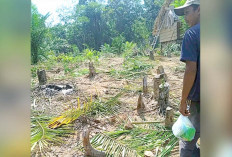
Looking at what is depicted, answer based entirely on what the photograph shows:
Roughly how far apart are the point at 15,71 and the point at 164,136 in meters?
2.49

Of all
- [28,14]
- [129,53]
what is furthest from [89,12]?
[28,14]

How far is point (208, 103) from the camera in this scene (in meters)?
0.47

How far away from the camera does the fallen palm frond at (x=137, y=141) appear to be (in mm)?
2486

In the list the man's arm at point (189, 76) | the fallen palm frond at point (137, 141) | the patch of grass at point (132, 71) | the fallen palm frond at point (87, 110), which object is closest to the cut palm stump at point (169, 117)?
the fallen palm frond at point (137, 141)

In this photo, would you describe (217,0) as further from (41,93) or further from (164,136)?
(41,93)

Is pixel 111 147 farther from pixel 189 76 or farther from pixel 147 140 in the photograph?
pixel 189 76

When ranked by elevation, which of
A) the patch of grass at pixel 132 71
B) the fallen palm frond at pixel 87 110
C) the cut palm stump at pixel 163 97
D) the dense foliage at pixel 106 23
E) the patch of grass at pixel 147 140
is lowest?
the patch of grass at pixel 147 140

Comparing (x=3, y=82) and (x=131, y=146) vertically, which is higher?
(x=3, y=82)

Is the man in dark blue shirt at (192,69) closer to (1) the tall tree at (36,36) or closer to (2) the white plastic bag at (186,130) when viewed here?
(2) the white plastic bag at (186,130)

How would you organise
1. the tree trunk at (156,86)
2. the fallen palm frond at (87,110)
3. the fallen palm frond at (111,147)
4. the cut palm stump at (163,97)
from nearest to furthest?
the fallen palm frond at (111,147) → the fallen palm frond at (87,110) → the cut palm stump at (163,97) → the tree trunk at (156,86)

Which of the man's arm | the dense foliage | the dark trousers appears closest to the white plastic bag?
the dark trousers

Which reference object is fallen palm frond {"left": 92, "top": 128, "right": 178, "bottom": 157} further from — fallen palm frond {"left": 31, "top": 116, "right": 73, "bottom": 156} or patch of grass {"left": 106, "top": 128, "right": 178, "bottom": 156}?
fallen palm frond {"left": 31, "top": 116, "right": 73, "bottom": 156}

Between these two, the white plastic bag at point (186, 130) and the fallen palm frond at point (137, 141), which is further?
the fallen palm frond at point (137, 141)

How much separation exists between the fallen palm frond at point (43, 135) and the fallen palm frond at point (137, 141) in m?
0.46
